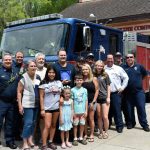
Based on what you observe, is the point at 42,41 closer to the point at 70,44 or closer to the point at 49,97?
the point at 70,44

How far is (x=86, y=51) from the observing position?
8.42 m

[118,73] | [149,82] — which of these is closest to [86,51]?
[118,73]

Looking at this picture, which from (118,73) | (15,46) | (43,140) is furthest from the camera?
(15,46)

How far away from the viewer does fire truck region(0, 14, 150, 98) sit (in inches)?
324

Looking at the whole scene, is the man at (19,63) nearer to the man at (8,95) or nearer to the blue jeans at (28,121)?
the man at (8,95)

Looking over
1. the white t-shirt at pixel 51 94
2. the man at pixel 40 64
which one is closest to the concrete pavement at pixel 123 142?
the white t-shirt at pixel 51 94

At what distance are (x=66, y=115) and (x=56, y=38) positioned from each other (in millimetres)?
2331

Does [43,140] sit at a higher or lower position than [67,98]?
lower

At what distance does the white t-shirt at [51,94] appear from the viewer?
637 cm

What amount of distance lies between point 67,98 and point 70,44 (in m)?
1.92

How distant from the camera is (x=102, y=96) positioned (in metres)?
7.34

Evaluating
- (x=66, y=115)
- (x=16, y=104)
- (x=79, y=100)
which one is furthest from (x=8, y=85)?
(x=79, y=100)

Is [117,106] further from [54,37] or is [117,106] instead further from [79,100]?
[54,37]

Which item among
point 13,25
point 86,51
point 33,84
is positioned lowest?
point 33,84
